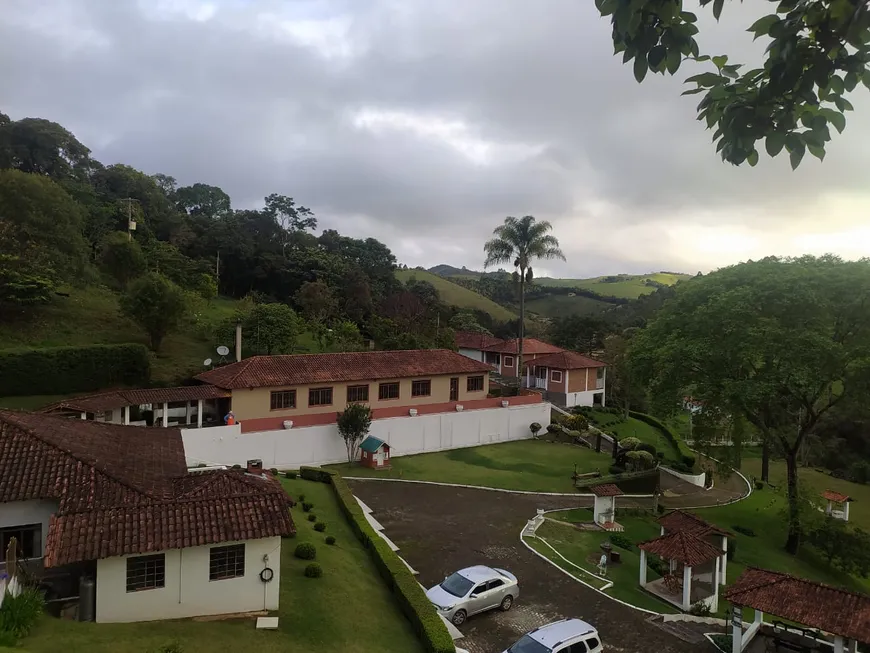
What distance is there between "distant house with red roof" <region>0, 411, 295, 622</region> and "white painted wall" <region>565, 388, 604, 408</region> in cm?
3543

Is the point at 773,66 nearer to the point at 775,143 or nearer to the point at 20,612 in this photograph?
the point at 775,143

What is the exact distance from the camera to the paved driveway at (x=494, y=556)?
14.6 metres

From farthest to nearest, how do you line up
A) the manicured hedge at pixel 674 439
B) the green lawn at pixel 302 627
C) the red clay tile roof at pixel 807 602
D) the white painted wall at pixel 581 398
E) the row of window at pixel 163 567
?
the white painted wall at pixel 581 398, the manicured hedge at pixel 674 439, the red clay tile roof at pixel 807 602, the row of window at pixel 163 567, the green lawn at pixel 302 627

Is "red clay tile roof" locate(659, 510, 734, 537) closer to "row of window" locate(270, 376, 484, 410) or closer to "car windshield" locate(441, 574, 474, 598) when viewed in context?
"car windshield" locate(441, 574, 474, 598)

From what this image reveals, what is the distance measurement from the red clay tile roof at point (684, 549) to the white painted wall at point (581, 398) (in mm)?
28711

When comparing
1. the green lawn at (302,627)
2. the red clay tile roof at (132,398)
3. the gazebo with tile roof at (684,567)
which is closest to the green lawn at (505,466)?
the red clay tile roof at (132,398)

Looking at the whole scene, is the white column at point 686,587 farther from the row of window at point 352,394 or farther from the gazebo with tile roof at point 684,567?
the row of window at point 352,394

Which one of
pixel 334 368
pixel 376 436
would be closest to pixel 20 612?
pixel 376 436

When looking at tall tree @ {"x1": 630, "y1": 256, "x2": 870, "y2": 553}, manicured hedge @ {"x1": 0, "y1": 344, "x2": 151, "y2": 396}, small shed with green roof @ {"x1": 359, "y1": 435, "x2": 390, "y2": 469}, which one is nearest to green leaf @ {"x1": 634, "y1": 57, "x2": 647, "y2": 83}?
tall tree @ {"x1": 630, "y1": 256, "x2": 870, "y2": 553}

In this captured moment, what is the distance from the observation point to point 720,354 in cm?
2366

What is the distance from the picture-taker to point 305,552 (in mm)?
15961

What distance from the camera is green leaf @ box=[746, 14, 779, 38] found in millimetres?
3718

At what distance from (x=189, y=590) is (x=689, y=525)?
15.9m

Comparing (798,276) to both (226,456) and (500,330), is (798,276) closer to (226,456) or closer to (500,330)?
(226,456)
